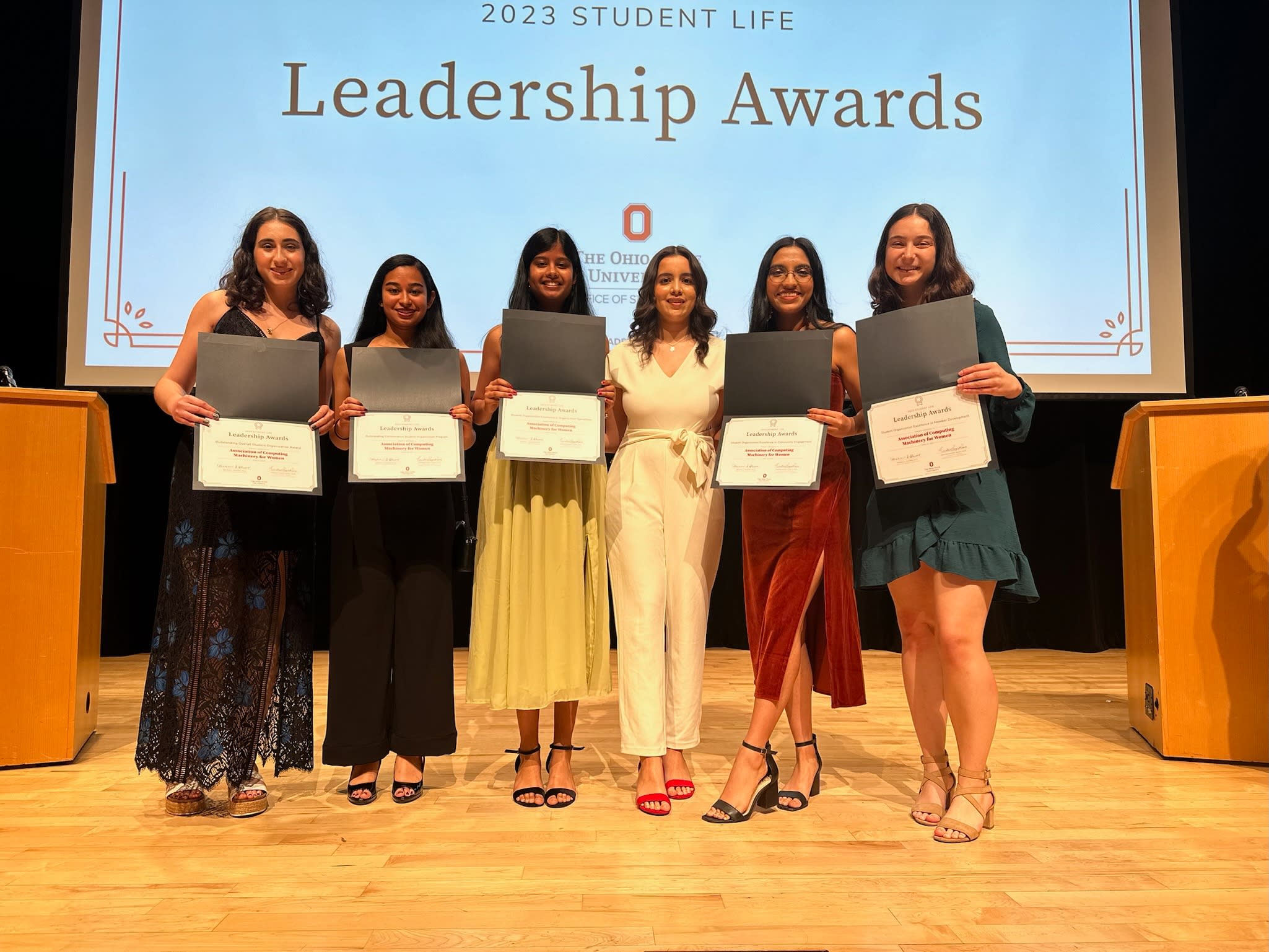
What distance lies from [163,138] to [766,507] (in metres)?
3.49

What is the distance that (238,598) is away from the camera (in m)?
2.31

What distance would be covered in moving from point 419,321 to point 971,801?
1860 millimetres

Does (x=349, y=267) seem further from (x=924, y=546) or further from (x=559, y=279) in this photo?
(x=924, y=546)

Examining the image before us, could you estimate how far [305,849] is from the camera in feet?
6.70

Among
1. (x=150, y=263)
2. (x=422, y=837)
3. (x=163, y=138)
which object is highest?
(x=163, y=138)

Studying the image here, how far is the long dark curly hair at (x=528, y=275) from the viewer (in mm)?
2523

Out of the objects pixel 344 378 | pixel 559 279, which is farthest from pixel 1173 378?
pixel 344 378

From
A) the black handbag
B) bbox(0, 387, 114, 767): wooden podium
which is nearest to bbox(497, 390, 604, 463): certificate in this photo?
the black handbag

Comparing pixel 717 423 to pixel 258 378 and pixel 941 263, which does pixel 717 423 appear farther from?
pixel 258 378

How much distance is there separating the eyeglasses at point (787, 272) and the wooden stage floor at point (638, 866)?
1384mm

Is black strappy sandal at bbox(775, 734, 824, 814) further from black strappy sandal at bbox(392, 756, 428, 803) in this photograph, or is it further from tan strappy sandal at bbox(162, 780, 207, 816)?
tan strappy sandal at bbox(162, 780, 207, 816)

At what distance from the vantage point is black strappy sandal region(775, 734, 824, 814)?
2.37 metres

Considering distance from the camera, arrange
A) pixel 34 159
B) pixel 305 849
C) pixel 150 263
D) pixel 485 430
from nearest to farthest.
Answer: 1. pixel 305 849
2. pixel 150 263
3. pixel 34 159
4. pixel 485 430

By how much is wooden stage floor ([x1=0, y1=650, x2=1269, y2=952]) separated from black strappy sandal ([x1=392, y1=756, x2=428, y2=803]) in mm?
39
